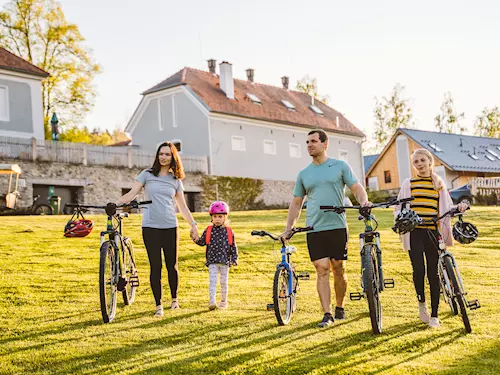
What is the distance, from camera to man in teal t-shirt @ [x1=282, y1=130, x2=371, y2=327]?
7.66 meters

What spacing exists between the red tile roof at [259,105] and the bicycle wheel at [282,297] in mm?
32024

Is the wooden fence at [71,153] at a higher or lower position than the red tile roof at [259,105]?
lower

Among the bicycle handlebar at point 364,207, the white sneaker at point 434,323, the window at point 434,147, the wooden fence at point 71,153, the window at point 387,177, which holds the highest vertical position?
the window at point 434,147

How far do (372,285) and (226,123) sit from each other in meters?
34.1

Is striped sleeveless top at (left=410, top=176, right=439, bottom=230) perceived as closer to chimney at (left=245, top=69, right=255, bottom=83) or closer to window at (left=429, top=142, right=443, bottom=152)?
chimney at (left=245, top=69, right=255, bottom=83)

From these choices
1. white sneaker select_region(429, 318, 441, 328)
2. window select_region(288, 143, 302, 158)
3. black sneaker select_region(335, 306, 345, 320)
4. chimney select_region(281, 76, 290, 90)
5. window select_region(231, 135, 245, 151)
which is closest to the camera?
white sneaker select_region(429, 318, 441, 328)

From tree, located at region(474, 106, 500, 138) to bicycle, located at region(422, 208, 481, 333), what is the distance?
7152cm

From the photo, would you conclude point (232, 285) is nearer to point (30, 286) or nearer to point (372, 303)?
point (30, 286)

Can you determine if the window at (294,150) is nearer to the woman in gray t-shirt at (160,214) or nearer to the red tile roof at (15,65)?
the red tile roof at (15,65)

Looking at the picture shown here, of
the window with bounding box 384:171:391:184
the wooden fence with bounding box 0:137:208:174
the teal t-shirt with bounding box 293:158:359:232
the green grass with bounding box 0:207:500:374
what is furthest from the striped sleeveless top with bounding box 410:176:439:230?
the window with bounding box 384:171:391:184

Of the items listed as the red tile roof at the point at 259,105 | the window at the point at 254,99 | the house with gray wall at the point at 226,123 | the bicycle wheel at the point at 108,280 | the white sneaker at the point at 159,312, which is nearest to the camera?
the bicycle wheel at the point at 108,280

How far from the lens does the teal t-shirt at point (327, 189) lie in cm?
765

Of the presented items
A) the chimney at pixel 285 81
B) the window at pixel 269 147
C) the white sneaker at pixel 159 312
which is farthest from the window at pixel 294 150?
the white sneaker at pixel 159 312

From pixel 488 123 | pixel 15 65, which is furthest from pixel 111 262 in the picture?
pixel 488 123
